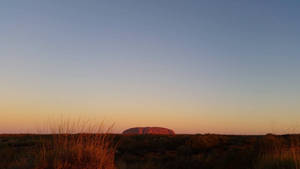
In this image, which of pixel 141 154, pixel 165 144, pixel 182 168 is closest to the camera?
pixel 182 168

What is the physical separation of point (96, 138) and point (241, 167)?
509cm

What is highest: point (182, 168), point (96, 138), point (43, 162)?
point (96, 138)

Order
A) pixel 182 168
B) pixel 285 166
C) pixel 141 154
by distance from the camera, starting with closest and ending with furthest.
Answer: pixel 285 166 → pixel 182 168 → pixel 141 154

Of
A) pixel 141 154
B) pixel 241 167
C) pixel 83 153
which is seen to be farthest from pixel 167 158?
pixel 83 153

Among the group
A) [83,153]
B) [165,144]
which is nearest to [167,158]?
[165,144]

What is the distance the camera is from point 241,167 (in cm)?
952

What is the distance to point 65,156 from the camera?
709 centimetres

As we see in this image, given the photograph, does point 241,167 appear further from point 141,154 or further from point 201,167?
point 141,154

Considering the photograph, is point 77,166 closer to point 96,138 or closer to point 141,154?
point 96,138

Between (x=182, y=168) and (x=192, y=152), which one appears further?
(x=192, y=152)

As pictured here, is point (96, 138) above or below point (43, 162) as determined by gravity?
above

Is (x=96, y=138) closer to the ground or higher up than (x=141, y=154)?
higher up

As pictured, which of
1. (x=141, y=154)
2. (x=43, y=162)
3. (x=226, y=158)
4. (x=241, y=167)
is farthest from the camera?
(x=141, y=154)

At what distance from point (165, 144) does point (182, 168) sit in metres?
6.93
